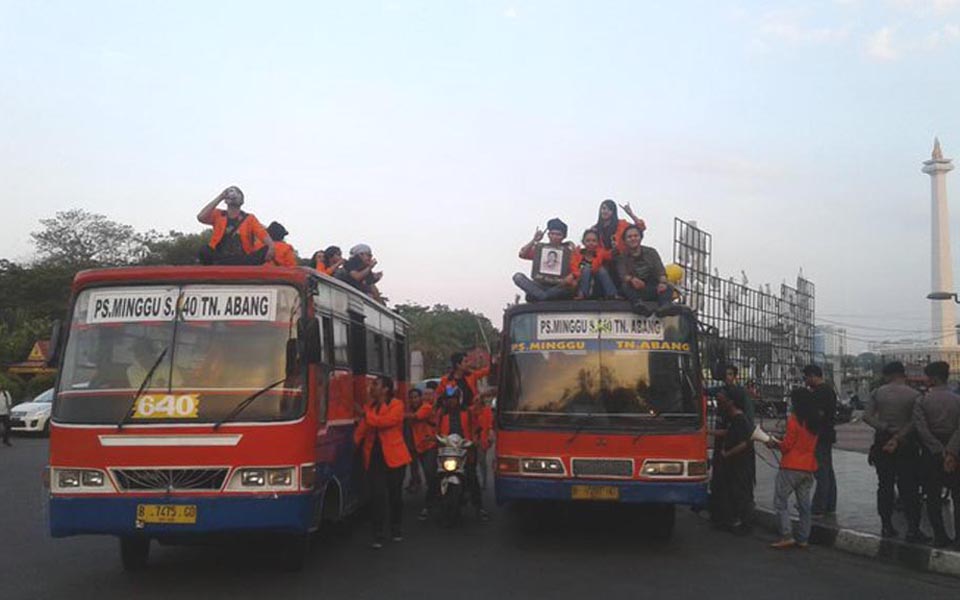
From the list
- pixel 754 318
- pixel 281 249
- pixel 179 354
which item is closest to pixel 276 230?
pixel 281 249

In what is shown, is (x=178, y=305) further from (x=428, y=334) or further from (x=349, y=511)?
(x=428, y=334)

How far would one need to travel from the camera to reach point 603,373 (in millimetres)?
A: 9547

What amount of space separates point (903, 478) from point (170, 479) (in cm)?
700

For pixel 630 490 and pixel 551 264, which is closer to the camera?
pixel 630 490

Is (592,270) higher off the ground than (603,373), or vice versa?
(592,270)

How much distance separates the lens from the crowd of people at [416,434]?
9773 mm

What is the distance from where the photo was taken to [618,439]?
9.26m

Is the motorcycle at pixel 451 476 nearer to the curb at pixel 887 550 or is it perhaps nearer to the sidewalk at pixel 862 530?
the sidewalk at pixel 862 530

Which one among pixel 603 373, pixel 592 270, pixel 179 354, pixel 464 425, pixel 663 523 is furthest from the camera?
pixel 464 425

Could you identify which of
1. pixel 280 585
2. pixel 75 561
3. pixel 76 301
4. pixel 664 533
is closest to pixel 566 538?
pixel 664 533

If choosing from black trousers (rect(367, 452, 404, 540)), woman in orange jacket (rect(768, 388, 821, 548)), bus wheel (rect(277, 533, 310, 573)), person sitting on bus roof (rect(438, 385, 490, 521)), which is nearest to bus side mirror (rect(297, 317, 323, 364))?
bus wheel (rect(277, 533, 310, 573))

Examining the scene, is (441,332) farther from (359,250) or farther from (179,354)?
(179,354)

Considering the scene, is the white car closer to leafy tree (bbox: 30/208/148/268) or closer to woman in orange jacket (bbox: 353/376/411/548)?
woman in orange jacket (bbox: 353/376/411/548)

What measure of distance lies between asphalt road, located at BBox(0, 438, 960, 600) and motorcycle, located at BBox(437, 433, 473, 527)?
0.77ft
